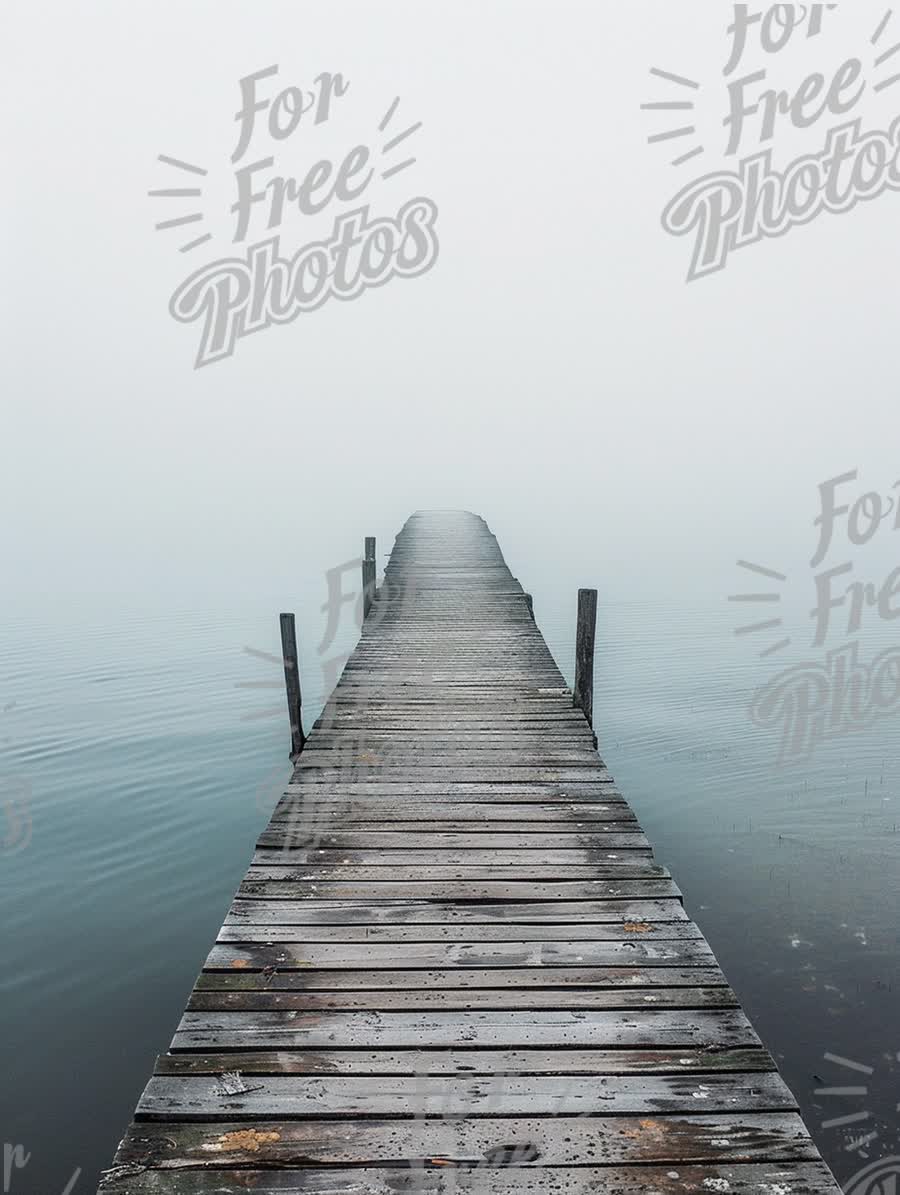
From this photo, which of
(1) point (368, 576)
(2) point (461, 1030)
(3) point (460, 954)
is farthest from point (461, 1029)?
(1) point (368, 576)

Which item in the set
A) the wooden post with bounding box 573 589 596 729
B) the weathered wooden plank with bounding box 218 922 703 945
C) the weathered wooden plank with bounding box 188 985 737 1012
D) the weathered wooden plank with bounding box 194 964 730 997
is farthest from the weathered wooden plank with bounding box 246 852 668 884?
the wooden post with bounding box 573 589 596 729

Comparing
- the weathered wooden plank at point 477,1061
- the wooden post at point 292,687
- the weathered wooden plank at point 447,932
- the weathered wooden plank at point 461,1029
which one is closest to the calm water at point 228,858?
the wooden post at point 292,687

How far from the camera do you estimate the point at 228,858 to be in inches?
366

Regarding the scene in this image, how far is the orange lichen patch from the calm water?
3297 mm

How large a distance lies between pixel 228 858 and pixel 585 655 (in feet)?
16.0

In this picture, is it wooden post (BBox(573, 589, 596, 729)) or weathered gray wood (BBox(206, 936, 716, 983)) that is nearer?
weathered gray wood (BBox(206, 936, 716, 983))

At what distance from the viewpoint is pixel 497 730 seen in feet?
25.9

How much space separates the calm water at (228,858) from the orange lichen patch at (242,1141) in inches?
130

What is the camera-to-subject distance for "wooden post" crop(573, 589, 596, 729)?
9.38 meters

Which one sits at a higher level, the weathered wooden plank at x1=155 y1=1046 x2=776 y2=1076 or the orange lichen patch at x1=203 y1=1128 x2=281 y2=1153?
the orange lichen patch at x1=203 y1=1128 x2=281 y2=1153

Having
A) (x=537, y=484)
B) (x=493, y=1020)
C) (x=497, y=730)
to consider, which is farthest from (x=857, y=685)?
(x=537, y=484)

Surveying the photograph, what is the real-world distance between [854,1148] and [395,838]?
3.70 metres

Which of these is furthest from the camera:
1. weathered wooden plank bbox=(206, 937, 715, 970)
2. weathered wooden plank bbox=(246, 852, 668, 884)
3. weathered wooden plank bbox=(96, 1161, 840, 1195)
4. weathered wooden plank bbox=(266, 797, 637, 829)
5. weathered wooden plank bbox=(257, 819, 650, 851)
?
weathered wooden plank bbox=(266, 797, 637, 829)

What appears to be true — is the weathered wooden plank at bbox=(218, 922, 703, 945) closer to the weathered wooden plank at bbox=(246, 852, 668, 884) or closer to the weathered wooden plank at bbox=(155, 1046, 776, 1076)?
the weathered wooden plank at bbox=(246, 852, 668, 884)
